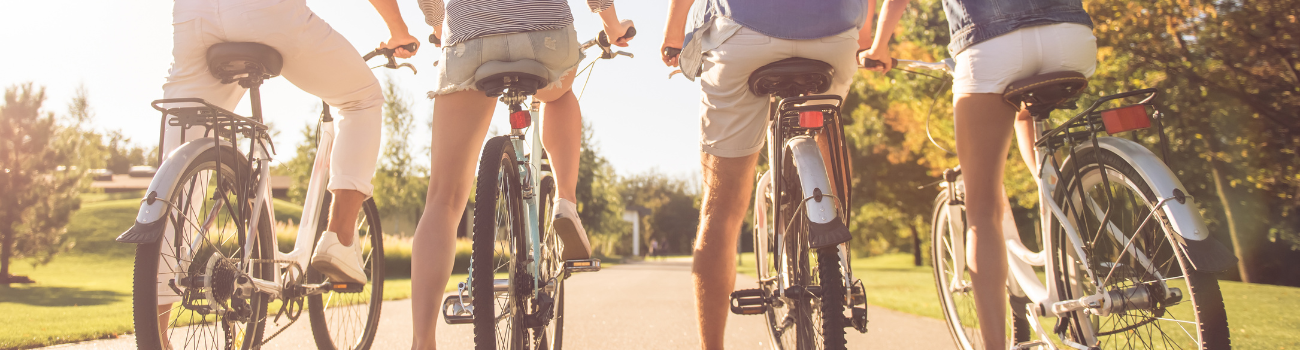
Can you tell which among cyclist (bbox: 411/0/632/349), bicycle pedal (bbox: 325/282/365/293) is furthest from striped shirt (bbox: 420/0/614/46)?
bicycle pedal (bbox: 325/282/365/293)

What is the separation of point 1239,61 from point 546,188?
11.5 meters

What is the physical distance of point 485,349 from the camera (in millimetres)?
1966

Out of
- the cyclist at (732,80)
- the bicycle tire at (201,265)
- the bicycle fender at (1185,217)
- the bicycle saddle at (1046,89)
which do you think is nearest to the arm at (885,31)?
the cyclist at (732,80)

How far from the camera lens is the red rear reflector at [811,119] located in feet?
7.20

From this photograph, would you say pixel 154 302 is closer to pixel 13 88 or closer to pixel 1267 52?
pixel 1267 52

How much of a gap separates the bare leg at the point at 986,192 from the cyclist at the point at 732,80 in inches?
16.3

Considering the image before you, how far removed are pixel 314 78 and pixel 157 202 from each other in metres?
0.98

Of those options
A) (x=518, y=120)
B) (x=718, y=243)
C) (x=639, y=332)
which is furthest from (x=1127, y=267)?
(x=639, y=332)

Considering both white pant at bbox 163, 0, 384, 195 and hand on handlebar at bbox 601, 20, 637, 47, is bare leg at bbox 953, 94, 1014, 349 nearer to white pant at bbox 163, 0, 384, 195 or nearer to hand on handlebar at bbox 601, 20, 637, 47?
hand on handlebar at bbox 601, 20, 637, 47

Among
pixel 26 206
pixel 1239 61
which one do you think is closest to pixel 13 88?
pixel 26 206

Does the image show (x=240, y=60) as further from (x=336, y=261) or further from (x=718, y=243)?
(x=718, y=243)

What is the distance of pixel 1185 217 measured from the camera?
1.80 metres

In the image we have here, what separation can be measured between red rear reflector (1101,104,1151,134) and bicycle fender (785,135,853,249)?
2.57 ft

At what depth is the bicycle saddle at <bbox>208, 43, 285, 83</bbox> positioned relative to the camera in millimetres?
2488
